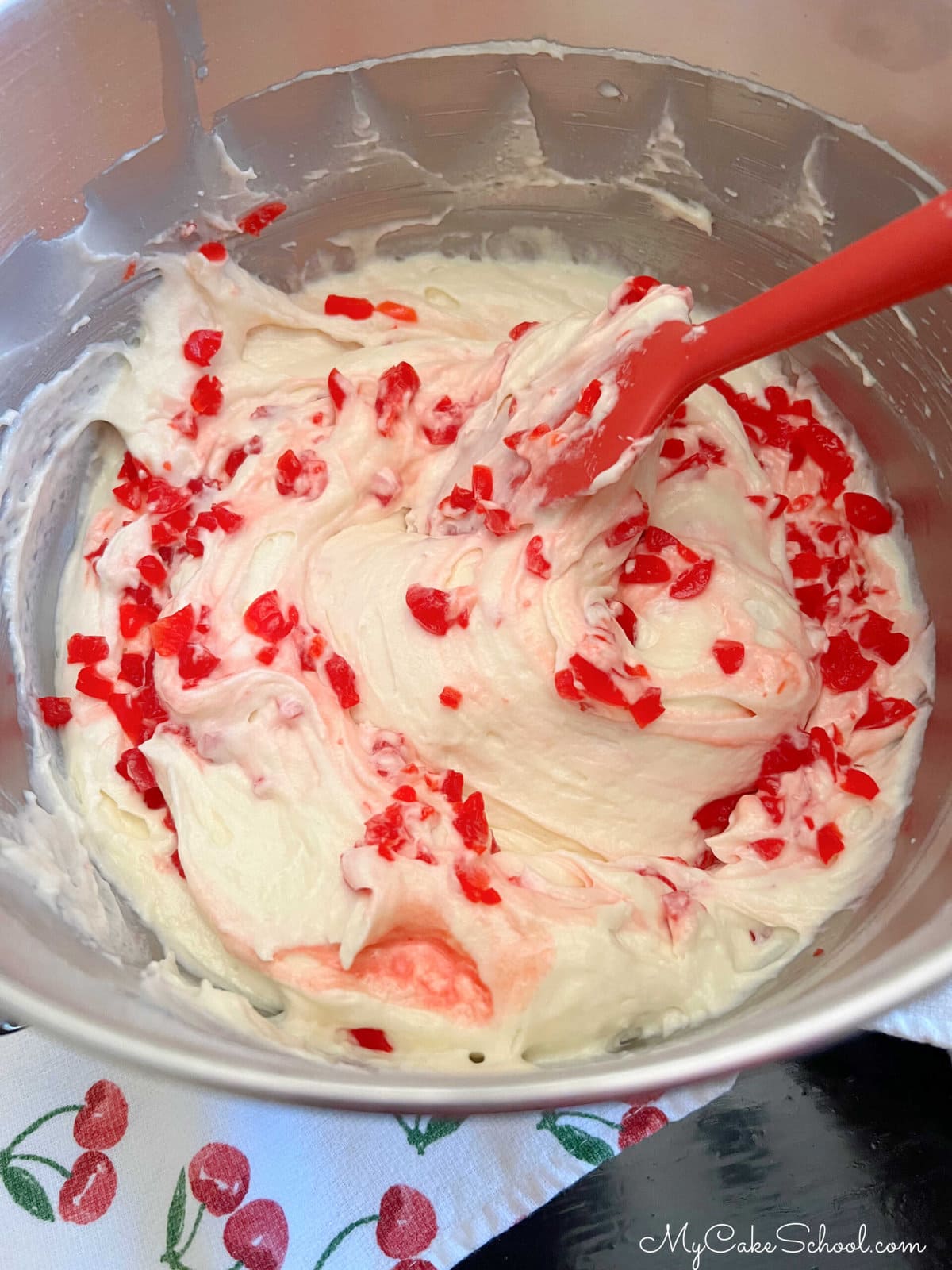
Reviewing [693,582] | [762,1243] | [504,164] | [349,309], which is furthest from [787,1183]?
[504,164]

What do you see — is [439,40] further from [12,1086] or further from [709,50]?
[12,1086]

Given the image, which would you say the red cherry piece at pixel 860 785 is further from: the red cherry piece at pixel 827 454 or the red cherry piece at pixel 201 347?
the red cherry piece at pixel 201 347

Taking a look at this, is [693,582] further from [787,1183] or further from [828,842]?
[787,1183]

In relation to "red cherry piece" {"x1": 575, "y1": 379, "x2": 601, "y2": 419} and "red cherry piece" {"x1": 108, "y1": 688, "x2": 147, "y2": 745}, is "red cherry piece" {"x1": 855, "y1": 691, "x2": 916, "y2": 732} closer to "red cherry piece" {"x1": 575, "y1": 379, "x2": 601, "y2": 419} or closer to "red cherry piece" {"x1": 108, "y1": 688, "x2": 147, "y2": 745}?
"red cherry piece" {"x1": 575, "y1": 379, "x2": 601, "y2": 419}

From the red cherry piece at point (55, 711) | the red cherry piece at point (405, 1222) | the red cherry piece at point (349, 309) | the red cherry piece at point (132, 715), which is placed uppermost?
the red cherry piece at point (349, 309)

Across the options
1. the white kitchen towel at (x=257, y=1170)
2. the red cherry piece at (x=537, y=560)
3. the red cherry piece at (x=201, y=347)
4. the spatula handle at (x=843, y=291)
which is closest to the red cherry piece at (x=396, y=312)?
the red cherry piece at (x=201, y=347)

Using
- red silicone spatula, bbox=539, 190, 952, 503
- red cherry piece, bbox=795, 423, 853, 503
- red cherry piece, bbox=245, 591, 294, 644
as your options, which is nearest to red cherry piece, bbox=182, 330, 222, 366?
red cherry piece, bbox=245, 591, 294, 644
